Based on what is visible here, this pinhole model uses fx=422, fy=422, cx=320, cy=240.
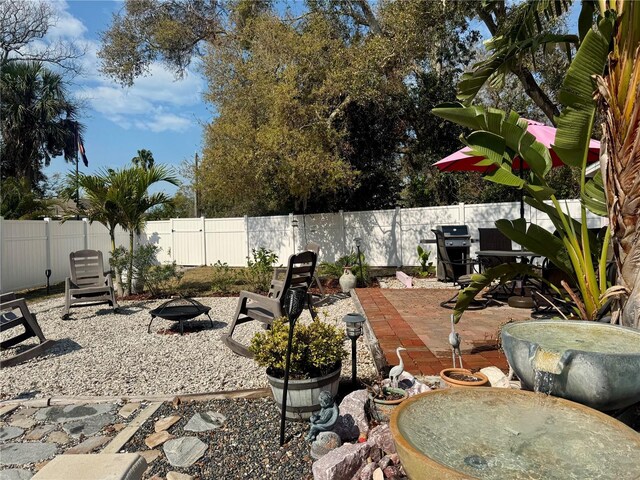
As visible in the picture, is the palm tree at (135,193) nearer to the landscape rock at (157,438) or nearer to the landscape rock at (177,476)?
the landscape rock at (157,438)

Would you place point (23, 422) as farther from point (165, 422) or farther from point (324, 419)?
point (324, 419)

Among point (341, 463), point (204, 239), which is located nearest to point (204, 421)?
point (341, 463)

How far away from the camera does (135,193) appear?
8.95 meters

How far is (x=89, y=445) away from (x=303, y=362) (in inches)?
61.9

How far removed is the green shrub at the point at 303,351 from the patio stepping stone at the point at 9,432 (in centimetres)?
184

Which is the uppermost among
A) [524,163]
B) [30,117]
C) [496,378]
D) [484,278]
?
[30,117]

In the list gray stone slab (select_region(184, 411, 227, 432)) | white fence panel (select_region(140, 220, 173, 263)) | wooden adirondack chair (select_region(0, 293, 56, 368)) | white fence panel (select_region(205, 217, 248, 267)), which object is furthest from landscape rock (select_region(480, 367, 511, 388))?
white fence panel (select_region(140, 220, 173, 263))

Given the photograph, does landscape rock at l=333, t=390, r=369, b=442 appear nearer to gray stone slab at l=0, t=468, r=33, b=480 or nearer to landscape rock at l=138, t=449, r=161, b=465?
landscape rock at l=138, t=449, r=161, b=465

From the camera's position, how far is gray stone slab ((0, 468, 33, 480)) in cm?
256

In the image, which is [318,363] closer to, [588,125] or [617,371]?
[617,371]

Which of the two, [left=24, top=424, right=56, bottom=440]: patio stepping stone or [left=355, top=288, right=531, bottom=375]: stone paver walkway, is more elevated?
[left=355, top=288, right=531, bottom=375]: stone paver walkway

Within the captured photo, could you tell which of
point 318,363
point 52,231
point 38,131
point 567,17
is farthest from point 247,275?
point 38,131

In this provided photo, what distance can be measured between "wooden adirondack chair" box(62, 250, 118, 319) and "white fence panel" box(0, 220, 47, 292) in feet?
11.7

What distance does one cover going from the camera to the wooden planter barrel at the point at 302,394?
3020mm
